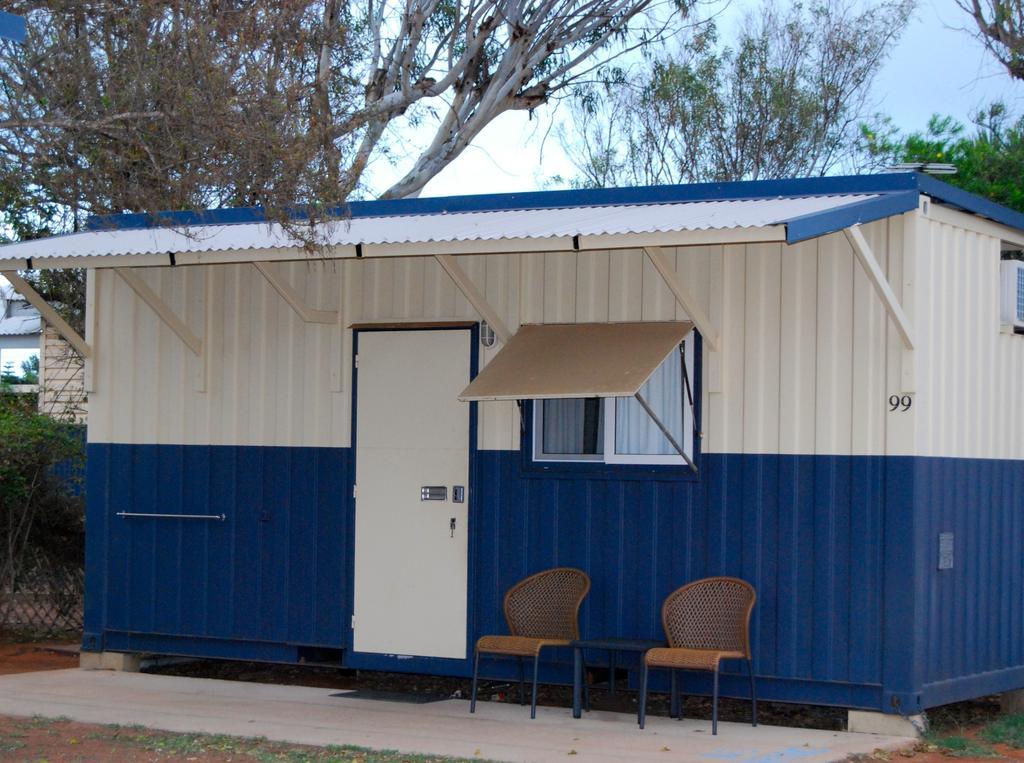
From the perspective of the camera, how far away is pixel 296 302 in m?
9.92

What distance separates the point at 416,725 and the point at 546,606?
1151 millimetres

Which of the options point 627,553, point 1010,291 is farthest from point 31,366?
point 1010,291

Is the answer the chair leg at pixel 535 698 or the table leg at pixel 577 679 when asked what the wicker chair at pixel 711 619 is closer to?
the table leg at pixel 577 679

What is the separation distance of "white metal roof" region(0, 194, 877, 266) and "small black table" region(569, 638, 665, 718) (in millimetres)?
2360

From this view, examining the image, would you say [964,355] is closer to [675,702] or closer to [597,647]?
[675,702]

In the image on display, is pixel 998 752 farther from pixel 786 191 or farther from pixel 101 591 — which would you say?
Result: pixel 101 591

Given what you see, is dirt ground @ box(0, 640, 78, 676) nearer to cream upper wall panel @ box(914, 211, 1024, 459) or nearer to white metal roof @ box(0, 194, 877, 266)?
white metal roof @ box(0, 194, 877, 266)

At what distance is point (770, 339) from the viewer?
8.70 metres

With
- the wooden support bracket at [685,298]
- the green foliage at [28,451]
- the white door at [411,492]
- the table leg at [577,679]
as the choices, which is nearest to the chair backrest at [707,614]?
the table leg at [577,679]

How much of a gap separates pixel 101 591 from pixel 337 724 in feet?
9.79

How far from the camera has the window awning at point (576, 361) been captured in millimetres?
8227

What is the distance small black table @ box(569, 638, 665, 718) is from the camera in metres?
8.47

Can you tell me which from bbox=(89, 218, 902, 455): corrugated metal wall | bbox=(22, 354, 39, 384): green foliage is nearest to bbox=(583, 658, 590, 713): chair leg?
bbox=(89, 218, 902, 455): corrugated metal wall

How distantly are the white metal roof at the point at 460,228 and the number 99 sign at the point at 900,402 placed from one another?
1.10 m
